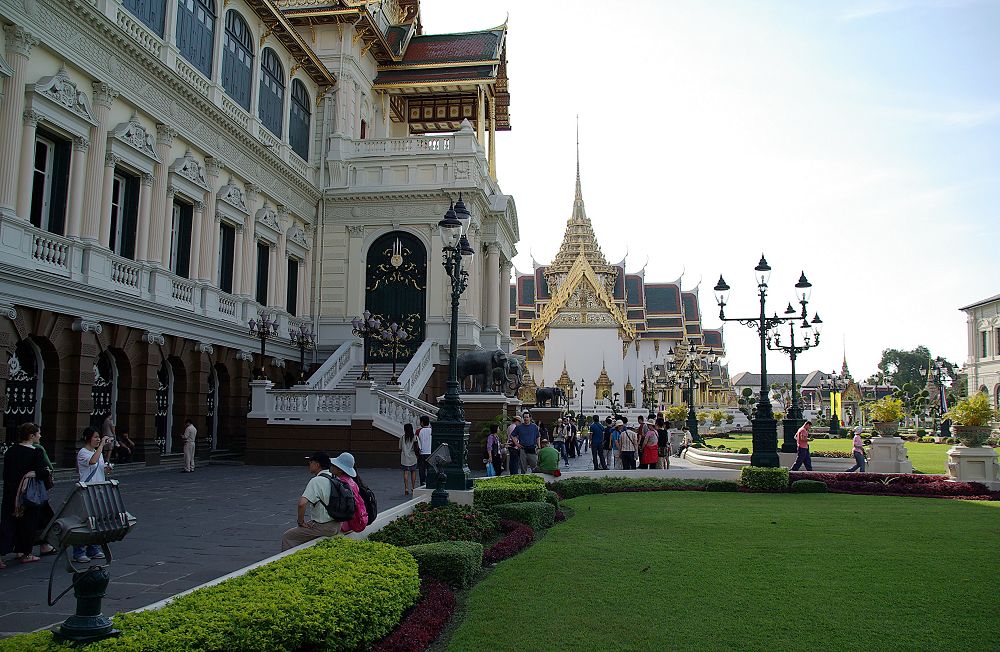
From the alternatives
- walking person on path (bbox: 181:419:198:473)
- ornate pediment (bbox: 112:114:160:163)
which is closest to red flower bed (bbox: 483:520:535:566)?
walking person on path (bbox: 181:419:198:473)

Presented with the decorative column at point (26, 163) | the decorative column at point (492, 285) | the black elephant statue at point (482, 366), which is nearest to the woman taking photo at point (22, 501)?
the decorative column at point (26, 163)

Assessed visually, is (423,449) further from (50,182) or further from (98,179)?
(50,182)

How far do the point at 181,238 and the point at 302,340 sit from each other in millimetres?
4743

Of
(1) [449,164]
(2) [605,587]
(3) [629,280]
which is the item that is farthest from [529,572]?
(3) [629,280]

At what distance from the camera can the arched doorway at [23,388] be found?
15375mm

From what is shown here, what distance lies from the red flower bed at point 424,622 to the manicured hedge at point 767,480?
11.7m

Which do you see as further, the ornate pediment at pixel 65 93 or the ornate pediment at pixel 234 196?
the ornate pediment at pixel 234 196

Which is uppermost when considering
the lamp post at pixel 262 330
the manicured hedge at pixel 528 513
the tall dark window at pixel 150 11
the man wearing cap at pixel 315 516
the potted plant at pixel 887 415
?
the tall dark window at pixel 150 11

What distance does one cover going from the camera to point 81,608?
14.4ft

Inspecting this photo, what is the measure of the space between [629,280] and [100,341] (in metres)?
68.9

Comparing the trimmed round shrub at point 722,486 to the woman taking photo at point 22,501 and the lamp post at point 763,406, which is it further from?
the woman taking photo at point 22,501

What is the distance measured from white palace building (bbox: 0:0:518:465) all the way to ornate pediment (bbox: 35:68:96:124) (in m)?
0.06

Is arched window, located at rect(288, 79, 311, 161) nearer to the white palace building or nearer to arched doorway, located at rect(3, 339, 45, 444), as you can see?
the white palace building

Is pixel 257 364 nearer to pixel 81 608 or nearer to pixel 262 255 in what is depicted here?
pixel 262 255
